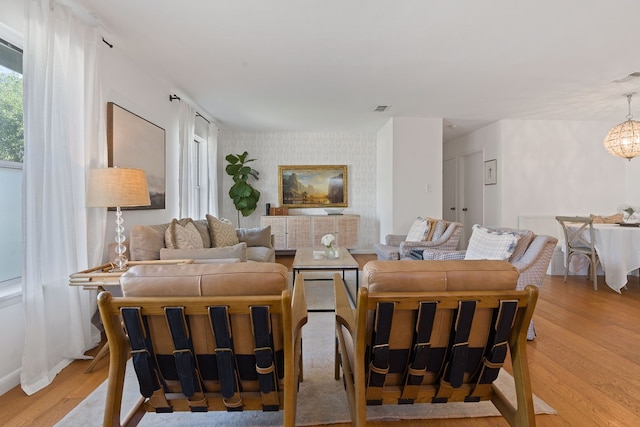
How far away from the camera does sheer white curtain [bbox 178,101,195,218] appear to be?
13.7 feet

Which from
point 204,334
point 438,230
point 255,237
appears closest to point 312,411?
point 204,334

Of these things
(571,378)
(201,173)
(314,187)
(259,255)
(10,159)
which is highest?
(201,173)

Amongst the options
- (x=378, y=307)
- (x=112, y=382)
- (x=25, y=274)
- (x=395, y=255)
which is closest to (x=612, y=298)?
(x=395, y=255)

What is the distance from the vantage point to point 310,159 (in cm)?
664

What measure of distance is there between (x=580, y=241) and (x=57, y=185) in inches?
226

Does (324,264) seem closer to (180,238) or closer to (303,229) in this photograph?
(180,238)

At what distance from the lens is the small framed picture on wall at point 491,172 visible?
5.72 meters

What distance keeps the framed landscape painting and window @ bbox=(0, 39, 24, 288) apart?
15.1 feet

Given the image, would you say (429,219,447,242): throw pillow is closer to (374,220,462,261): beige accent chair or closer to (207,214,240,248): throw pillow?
(374,220,462,261): beige accent chair

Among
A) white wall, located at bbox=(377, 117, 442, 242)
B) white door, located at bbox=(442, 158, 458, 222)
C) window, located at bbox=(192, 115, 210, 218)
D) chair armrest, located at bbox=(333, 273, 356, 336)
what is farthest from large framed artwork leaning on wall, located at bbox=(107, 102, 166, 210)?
white door, located at bbox=(442, 158, 458, 222)

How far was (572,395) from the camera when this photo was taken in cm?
185

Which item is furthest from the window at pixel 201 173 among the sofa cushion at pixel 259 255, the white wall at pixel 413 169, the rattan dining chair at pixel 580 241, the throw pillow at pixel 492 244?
the rattan dining chair at pixel 580 241

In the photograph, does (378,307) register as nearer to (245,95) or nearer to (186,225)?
(186,225)

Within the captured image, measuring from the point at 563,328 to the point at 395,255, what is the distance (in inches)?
69.4
